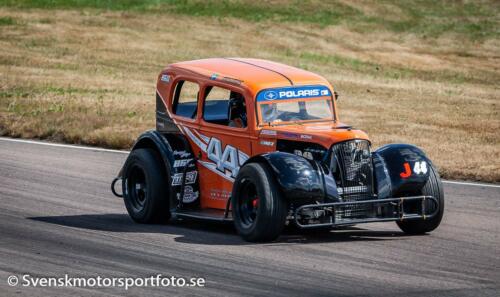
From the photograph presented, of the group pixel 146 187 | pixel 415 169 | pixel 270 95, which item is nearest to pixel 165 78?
pixel 146 187

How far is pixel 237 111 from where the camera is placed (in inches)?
509

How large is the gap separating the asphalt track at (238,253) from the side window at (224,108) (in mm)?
1307

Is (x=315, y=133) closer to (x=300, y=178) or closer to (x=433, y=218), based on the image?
(x=300, y=178)

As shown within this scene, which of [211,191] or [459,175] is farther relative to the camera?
[459,175]

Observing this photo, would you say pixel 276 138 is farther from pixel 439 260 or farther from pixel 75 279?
pixel 75 279

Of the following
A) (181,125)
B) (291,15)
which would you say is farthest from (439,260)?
(291,15)

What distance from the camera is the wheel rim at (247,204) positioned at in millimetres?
11906

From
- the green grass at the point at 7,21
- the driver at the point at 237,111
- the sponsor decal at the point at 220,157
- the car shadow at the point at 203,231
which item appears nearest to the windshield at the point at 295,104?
the driver at the point at 237,111

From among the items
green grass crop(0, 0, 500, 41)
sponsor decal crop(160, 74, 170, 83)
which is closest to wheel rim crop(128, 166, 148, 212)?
sponsor decal crop(160, 74, 170, 83)

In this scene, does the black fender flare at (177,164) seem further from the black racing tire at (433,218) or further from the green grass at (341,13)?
the green grass at (341,13)

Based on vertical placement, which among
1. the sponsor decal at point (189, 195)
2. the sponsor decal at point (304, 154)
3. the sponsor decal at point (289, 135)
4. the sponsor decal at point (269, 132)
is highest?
the sponsor decal at point (289, 135)

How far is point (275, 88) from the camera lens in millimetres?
12758

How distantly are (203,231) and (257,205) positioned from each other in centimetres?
138

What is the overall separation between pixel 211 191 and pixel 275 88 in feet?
4.73
